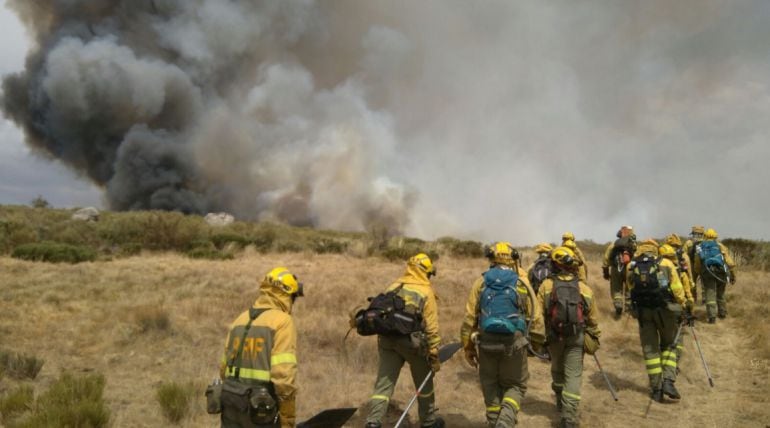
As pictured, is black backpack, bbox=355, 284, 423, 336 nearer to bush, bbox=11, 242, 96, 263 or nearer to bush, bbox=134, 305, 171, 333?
bush, bbox=134, 305, 171, 333

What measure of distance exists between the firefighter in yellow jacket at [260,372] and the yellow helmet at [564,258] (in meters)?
2.76

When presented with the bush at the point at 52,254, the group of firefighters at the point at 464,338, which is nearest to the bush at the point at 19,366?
the group of firefighters at the point at 464,338

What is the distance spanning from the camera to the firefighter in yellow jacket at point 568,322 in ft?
15.5

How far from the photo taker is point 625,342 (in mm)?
8594

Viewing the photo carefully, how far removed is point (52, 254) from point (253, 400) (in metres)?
13.9

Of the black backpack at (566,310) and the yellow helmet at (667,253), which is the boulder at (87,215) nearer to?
the black backpack at (566,310)

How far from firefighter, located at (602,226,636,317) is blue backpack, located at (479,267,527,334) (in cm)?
635

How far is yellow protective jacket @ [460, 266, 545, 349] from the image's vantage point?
176 inches

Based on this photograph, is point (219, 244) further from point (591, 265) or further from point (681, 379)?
point (681, 379)

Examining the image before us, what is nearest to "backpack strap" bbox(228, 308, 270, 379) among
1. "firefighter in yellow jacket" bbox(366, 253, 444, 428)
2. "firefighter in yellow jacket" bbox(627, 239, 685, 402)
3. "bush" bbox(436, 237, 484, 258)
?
"firefighter in yellow jacket" bbox(366, 253, 444, 428)

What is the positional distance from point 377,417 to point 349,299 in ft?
21.5

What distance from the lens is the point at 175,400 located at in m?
5.37

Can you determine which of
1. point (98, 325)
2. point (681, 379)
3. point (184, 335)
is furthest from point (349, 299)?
point (681, 379)

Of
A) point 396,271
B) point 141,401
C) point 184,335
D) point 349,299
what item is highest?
point 396,271
